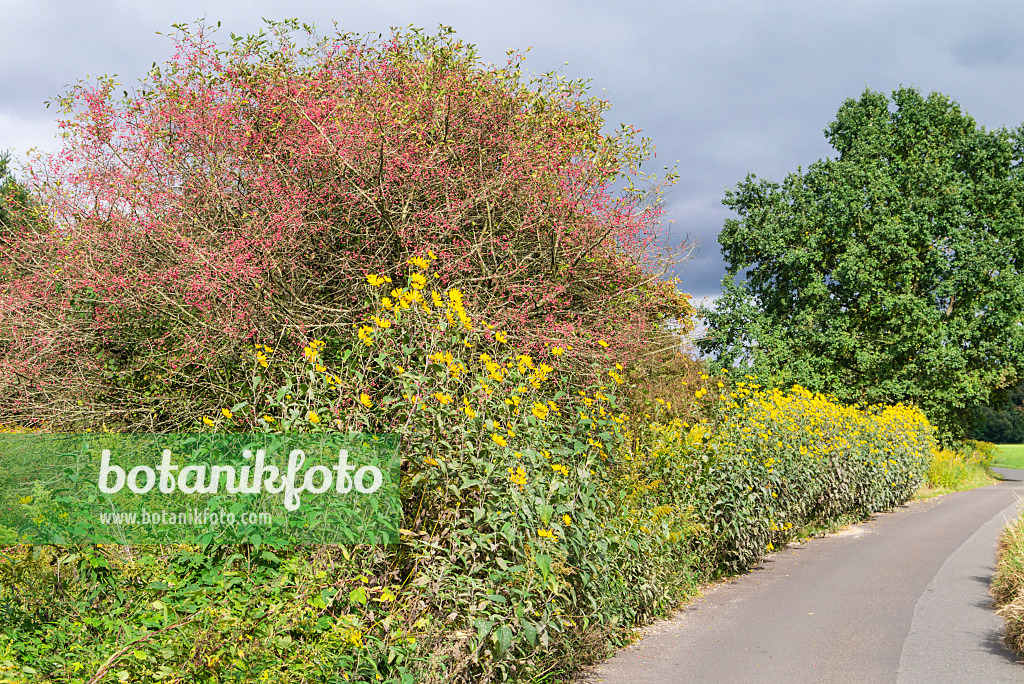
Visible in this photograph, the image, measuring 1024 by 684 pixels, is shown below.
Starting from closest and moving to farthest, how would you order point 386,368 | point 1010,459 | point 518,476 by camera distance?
point 518,476, point 386,368, point 1010,459

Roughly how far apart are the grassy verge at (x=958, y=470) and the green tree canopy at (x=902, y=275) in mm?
1358

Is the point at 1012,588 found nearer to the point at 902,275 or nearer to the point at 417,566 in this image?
the point at 417,566

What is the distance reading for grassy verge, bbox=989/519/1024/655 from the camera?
7.07 metres

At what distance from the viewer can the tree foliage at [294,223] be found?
7609mm

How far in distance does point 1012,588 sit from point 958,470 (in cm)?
1999

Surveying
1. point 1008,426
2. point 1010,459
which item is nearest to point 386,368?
point 1010,459

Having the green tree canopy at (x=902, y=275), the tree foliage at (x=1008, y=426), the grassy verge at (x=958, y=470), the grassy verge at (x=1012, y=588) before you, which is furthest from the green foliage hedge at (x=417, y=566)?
the tree foliage at (x=1008, y=426)

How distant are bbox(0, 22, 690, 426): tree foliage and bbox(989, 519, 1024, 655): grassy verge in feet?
14.3

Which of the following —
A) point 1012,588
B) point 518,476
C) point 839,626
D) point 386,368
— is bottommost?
point 839,626

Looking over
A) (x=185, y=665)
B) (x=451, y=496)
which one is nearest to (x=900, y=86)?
(x=451, y=496)

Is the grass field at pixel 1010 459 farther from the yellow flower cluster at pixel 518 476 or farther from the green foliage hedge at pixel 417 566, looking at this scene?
the yellow flower cluster at pixel 518 476

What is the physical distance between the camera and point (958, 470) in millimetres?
25516

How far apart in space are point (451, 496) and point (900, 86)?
30.7 metres

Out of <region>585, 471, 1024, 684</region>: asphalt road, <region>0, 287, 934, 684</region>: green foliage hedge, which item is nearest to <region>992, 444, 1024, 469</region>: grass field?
<region>585, 471, 1024, 684</region>: asphalt road
